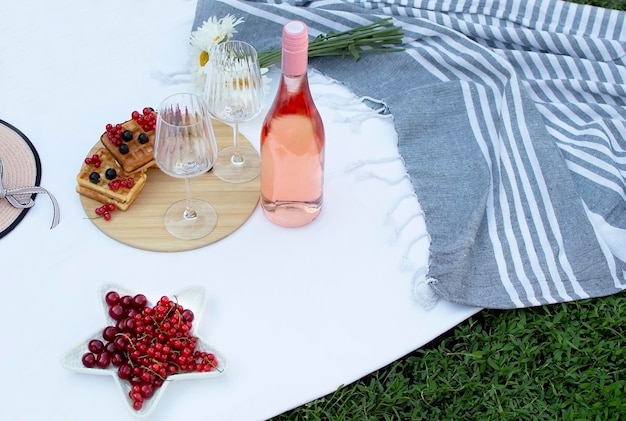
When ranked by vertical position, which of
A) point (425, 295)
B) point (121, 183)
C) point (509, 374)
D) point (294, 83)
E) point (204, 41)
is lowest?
point (509, 374)

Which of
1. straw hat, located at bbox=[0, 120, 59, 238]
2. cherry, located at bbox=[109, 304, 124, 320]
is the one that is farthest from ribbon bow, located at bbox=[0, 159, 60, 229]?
cherry, located at bbox=[109, 304, 124, 320]

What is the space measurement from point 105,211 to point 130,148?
0.12 m

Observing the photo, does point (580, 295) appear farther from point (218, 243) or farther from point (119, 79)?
point (119, 79)

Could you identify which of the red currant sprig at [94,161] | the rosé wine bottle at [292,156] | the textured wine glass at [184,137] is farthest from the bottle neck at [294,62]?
the red currant sprig at [94,161]

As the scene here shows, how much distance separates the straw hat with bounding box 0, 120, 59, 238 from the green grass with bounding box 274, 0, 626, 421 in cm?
58

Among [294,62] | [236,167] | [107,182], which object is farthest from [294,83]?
[107,182]

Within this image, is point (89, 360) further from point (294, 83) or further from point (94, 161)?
point (294, 83)

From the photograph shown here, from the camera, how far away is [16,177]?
4.45 feet

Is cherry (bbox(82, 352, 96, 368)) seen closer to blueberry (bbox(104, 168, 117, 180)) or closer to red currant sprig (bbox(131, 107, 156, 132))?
blueberry (bbox(104, 168, 117, 180))

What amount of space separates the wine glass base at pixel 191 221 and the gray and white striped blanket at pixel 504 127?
398 millimetres

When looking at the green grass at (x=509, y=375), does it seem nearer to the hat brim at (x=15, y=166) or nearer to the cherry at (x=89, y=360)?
the cherry at (x=89, y=360)

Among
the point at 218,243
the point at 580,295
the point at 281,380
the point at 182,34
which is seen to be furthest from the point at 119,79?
the point at 580,295

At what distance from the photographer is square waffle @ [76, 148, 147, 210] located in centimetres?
130

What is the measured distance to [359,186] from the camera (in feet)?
4.65
